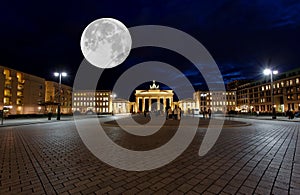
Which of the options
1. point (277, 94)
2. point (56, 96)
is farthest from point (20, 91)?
point (277, 94)

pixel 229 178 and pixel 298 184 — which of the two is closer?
pixel 298 184

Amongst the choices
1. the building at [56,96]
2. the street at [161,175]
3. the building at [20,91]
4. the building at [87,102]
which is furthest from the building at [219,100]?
the street at [161,175]

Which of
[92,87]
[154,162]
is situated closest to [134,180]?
[154,162]

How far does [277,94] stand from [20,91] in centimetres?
10652

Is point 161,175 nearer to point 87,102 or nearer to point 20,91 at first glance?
point 20,91

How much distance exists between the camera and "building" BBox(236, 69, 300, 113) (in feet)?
216

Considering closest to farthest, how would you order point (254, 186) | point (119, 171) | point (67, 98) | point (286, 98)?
point (254, 186)
point (119, 171)
point (286, 98)
point (67, 98)

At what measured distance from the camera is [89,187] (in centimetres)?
351

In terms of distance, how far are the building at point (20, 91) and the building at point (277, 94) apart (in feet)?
317

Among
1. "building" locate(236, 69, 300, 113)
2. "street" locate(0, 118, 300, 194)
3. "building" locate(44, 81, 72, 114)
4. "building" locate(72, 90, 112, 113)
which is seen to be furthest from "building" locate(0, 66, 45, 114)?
"building" locate(236, 69, 300, 113)

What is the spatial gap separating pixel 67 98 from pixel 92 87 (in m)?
28.7

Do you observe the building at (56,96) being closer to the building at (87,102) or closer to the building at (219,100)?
the building at (87,102)

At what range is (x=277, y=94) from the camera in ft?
246

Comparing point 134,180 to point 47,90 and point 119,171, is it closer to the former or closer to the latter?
point 119,171
